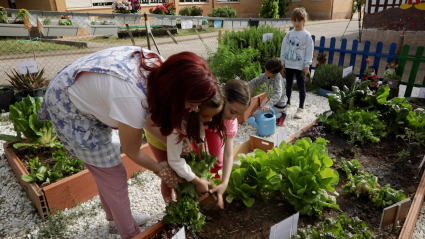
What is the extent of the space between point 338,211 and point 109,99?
170 cm

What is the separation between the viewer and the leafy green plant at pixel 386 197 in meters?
1.96

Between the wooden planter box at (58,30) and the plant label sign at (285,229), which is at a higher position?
the wooden planter box at (58,30)

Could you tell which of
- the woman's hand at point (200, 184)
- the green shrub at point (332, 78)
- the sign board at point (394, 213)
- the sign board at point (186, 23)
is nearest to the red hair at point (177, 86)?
the woman's hand at point (200, 184)

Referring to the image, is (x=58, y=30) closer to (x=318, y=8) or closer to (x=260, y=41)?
(x=260, y=41)

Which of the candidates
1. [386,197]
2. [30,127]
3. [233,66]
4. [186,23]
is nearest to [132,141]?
[386,197]

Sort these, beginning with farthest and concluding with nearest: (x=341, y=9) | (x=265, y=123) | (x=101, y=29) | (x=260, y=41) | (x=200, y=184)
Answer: (x=341, y=9)
(x=260, y=41)
(x=101, y=29)
(x=265, y=123)
(x=200, y=184)

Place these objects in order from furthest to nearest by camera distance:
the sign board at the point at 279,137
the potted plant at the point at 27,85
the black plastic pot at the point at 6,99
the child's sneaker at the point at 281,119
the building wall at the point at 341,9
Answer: the building wall at the point at 341,9
the potted plant at the point at 27,85
the black plastic pot at the point at 6,99
the child's sneaker at the point at 281,119
the sign board at the point at 279,137

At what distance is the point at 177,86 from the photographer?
1.13m

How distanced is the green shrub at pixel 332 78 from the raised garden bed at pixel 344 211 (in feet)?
8.78

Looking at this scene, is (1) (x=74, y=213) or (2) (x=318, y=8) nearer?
(1) (x=74, y=213)

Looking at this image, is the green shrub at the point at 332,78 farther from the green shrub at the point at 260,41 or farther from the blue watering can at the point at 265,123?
the blue watering can at the point at 265,123

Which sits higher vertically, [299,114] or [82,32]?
[82,32]

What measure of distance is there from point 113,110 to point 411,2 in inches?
449

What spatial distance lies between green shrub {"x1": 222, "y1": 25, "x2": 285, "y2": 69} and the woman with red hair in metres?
4.24
